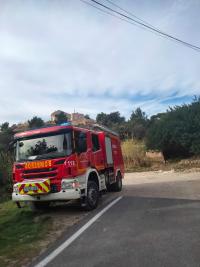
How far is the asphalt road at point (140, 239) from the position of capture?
5.77 meters

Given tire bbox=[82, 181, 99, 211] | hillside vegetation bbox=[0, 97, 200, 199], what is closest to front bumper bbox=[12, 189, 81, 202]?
tire bbox=[82, 181, 99, 211]

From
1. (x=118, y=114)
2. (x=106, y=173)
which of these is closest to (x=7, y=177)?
(x=106, y=173)

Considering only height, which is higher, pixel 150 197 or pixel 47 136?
pixel 47 136

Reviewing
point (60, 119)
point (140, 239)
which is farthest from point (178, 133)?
point (140, 239)

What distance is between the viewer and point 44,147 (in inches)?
434

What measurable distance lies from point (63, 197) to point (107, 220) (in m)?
1.75

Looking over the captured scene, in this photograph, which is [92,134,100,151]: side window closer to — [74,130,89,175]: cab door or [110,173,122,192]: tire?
[74,130,89,175]: cab door

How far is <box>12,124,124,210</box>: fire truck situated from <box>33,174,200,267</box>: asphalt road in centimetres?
121

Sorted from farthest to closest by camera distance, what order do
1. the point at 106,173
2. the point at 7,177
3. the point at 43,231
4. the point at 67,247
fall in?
the point at 7,177
the point at 106,173
the point at 43,231
the point at 67,247

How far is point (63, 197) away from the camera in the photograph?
10.5m

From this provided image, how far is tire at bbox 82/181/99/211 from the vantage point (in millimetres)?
11135

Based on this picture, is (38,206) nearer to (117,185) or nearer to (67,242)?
(117,185)

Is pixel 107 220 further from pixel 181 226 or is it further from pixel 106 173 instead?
pixel 106 173

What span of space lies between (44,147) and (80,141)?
1117mm
